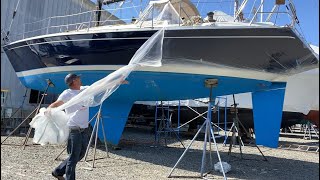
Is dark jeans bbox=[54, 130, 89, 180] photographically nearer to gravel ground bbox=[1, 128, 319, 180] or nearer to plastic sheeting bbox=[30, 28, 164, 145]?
plastic sheeting bbox=[30, 28, 164, 145]

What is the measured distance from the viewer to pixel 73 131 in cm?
388

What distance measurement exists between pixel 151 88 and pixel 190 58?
4.55 ft

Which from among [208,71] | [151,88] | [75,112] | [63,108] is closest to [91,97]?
[75,112]

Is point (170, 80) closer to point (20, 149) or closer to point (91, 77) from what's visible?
point (91, 77)

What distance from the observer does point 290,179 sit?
5707mm

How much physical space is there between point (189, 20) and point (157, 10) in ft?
3.53

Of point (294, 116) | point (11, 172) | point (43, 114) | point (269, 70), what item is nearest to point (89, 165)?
point (11, 172)

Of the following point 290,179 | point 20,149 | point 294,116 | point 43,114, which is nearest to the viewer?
point 43,114

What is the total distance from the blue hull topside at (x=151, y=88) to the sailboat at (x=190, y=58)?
0.02 meters

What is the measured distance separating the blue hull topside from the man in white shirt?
2.47m

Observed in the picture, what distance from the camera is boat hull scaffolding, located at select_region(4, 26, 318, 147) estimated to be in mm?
5660

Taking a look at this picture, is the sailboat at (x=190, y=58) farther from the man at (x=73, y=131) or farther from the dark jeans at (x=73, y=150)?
the dark jeans at (x=73, y=150)

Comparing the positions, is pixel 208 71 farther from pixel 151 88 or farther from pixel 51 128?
pixel 51 128

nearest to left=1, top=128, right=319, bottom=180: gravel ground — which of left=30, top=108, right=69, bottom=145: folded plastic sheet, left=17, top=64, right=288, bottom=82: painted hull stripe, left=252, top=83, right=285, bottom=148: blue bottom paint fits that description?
left=252, top=83, right=285, bottom=148: blue bottom paint
